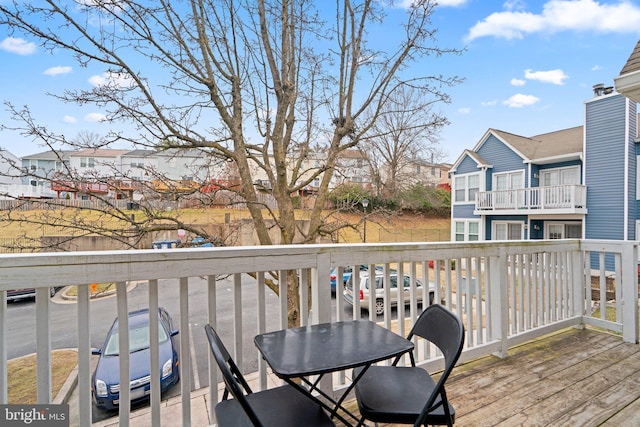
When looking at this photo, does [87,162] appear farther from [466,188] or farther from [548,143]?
[548,143]

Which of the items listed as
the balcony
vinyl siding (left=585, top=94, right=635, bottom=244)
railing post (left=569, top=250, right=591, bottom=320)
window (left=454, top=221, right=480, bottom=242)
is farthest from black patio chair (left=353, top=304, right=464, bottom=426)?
window (left=454, top=221, right=480, bottom=242)

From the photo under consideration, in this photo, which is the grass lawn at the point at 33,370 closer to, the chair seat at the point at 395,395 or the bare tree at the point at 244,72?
the bare tree at the point at 244,72

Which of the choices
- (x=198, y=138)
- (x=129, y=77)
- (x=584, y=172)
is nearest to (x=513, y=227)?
(x=584, y=172)

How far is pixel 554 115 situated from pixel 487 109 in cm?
330

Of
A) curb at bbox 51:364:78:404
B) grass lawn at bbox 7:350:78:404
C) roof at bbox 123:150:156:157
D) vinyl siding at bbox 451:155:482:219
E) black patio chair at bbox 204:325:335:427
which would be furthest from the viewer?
vinyl siding at bbox 451:155:482:219

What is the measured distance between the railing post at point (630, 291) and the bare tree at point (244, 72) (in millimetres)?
3615

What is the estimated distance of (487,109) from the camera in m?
10.9

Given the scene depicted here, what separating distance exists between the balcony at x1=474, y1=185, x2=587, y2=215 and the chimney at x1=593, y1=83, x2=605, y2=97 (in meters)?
3.44

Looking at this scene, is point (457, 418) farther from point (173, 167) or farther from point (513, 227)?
point (513, 227)

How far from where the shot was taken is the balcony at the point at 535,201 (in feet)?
34.2

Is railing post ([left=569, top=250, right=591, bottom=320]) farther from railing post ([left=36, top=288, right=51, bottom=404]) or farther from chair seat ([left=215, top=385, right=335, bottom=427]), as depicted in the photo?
railing post ([left=36, top=288, right=51, bottom=404])

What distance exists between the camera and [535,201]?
11.5m

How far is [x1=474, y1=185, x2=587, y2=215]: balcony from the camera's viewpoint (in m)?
10.4

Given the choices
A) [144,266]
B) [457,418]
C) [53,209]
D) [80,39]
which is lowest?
[457,418]
